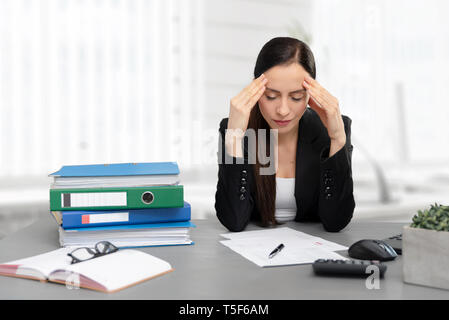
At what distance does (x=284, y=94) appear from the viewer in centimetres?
142

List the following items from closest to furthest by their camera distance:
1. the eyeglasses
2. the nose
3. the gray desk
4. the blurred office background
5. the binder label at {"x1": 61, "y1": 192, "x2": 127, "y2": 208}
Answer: the gray desk < the eyeglasses < the binder label at {"x1": 61, "y1": 192, "x2": 127, "y2": 208} < the nose < the blurred office background

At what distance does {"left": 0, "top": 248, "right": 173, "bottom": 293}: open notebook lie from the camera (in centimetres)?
86

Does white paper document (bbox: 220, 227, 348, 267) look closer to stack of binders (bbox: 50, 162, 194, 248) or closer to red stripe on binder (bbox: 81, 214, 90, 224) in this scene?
stack of binders (bbox: 50, 162, 194, 248)

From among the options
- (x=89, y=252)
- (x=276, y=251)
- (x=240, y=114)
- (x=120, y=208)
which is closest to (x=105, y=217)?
(x=120, y=208)

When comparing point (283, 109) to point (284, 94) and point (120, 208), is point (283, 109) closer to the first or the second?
point (284, 94)

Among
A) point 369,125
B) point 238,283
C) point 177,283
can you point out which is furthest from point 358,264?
point 369,125

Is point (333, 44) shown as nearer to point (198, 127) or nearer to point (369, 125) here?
point (369, 125)

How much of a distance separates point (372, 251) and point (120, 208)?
577 mm

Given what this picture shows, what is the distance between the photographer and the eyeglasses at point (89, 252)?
0.97 m

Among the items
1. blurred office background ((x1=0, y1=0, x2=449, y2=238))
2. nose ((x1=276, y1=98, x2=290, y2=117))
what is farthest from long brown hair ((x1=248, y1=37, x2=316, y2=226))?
blurred office background ((x1=0, y1=0, x2=449, y2=238))

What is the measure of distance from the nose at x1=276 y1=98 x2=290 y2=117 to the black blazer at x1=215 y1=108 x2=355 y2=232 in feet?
0.64

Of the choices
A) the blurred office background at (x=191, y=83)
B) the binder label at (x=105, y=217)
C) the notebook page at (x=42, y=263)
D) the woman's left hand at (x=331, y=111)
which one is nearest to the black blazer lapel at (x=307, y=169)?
the woman's left hand at (x=331, y=111)

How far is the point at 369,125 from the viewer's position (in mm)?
3510

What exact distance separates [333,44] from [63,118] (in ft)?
6.33
